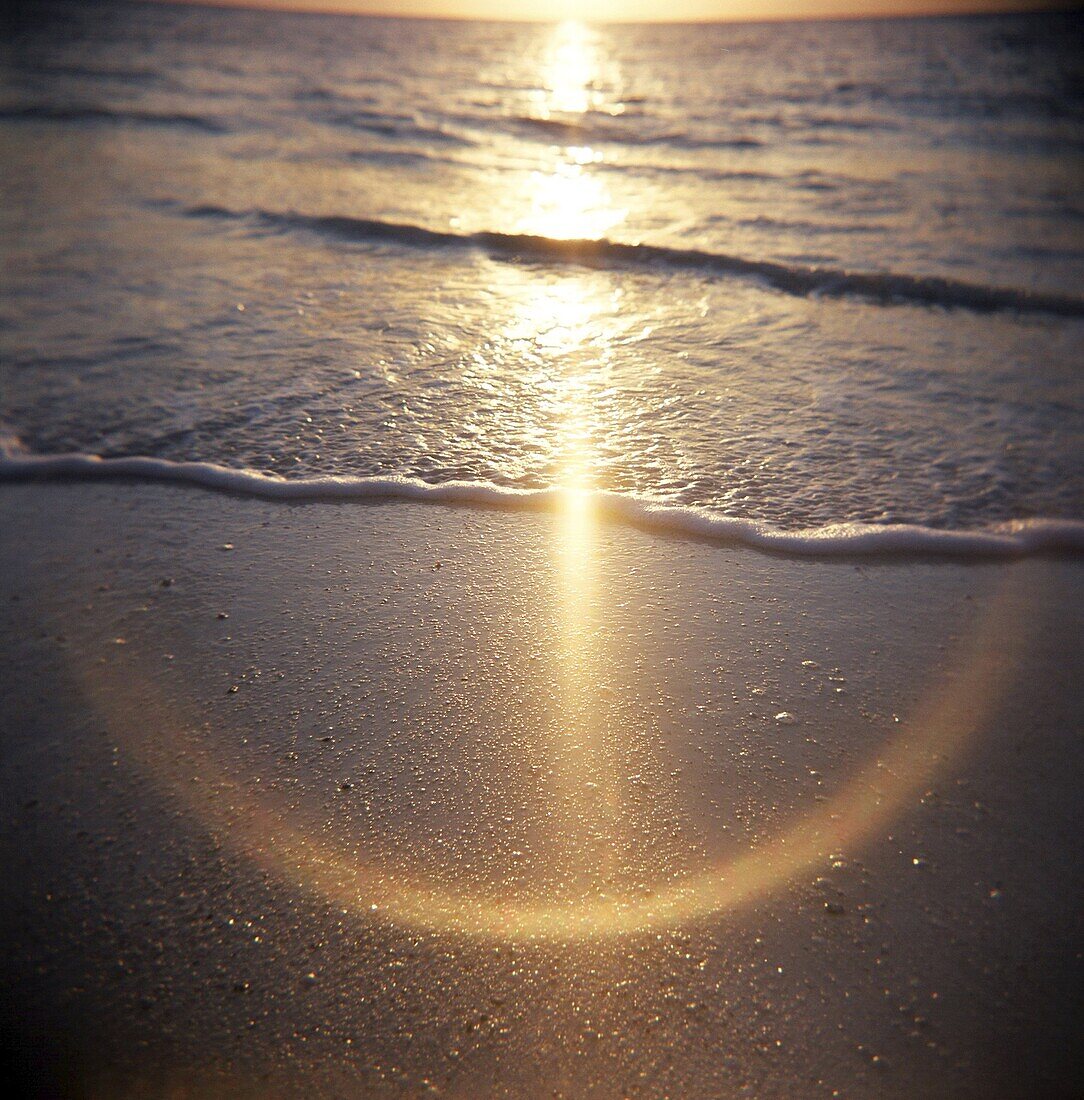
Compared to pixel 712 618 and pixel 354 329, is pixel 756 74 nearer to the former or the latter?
pixel 354 329

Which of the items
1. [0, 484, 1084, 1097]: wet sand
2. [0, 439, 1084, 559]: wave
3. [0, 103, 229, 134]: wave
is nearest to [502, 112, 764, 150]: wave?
[0, 103, 229, 134]: wave

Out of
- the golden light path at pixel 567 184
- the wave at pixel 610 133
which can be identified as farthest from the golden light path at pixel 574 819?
the wave at pixel 610 133

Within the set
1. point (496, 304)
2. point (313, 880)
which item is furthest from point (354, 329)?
point (313, 880)

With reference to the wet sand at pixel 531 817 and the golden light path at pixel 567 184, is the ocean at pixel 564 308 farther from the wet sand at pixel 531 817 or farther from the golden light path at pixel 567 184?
the wet sand at pixel 531 817

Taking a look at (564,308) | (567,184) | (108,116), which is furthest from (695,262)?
(108,116)

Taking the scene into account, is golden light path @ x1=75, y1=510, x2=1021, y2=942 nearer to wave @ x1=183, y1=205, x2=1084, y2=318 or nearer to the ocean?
the ocean
